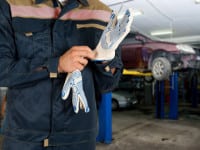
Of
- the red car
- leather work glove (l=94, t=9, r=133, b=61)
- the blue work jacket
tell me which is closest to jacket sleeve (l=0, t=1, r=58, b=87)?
the blue work jacket

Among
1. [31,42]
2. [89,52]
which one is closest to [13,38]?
[31,42]

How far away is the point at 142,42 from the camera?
660 centimetres

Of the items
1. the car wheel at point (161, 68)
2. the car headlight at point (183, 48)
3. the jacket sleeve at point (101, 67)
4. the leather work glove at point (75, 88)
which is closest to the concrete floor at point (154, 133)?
the car wheel at point (161, 68)

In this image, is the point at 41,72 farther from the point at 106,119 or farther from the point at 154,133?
the point at 154,133

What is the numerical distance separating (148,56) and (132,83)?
593 centimetres

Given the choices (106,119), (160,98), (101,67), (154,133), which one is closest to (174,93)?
(160,98)

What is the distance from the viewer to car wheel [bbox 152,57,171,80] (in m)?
6.37

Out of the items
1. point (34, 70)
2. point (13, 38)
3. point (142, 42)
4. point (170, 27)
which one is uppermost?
point (170, 27)

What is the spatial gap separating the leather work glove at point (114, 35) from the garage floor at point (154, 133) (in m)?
4.18

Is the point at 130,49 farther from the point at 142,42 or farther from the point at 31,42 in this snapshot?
the point at 31,42

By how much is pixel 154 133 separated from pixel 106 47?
5.67m

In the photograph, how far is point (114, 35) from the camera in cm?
77

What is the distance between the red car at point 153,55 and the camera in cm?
646

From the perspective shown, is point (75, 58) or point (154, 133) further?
point (154, 133)
